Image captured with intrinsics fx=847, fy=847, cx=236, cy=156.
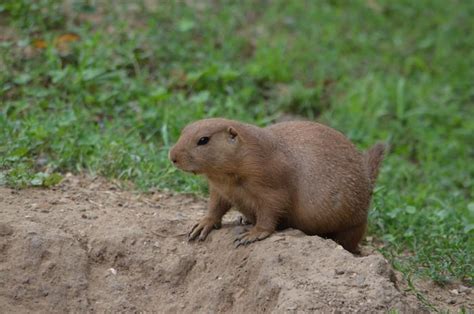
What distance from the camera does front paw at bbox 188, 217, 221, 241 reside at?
5316mm

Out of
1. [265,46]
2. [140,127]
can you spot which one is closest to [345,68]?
[265,46]

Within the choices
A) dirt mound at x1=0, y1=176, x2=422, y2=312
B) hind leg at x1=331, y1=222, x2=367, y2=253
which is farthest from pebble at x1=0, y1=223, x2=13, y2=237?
hind leg at x1=331, y1=222, x2=367, y2=253

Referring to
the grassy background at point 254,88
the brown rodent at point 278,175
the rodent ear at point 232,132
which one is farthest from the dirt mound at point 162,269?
the grassy background at point 254,88

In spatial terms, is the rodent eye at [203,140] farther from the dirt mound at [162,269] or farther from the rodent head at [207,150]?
the dirt mound at [162,269]

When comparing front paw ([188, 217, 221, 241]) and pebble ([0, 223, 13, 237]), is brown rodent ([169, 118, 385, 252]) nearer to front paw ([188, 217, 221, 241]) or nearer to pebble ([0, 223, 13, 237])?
front paw ([188, 217, 221, 241])

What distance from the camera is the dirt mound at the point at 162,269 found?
4480 millimetres

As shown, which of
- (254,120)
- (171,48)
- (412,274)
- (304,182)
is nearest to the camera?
(304,182)

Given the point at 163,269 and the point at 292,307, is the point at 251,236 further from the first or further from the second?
the point at 292,307

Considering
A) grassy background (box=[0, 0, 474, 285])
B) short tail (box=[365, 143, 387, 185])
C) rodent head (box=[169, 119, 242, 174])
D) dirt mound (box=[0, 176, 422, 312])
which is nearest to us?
dirt mound (box=[0, 176, 422, 312])

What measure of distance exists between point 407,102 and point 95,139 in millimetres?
4059

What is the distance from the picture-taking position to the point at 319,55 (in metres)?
9.91

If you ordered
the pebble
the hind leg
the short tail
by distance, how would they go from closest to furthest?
the pebble → the hind leg → the short tail

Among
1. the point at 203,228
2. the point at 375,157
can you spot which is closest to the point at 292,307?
the point at 203,228

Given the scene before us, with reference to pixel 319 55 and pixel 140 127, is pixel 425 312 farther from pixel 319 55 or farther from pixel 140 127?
pixel 319 55
